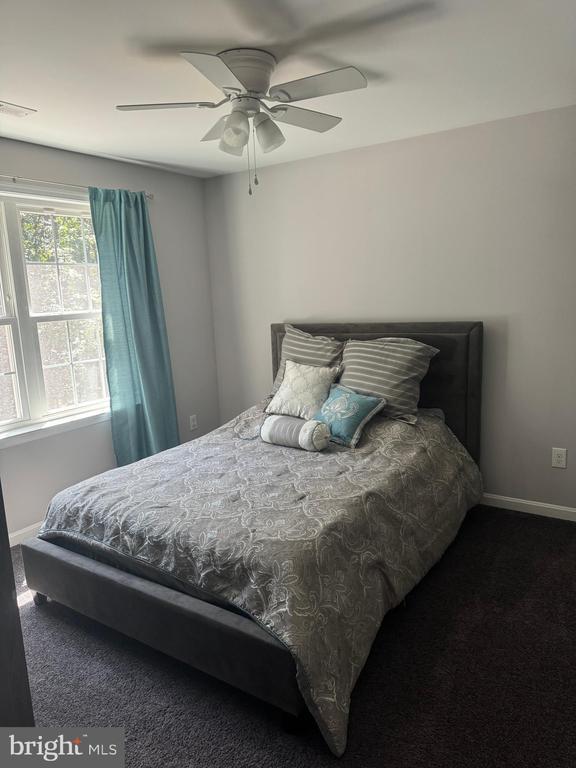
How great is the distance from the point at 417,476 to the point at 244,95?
6.20 ft

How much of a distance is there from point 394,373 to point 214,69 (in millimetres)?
1862

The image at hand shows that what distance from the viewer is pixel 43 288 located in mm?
3348

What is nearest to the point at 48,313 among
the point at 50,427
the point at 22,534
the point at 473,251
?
the point at 50,427

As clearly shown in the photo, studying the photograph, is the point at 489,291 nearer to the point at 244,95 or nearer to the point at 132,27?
the point at 244,95

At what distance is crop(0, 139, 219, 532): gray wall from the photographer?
3.18m

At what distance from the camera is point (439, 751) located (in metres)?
1.68

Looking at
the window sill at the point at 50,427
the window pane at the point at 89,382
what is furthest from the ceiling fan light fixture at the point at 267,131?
the window sill at the point at 50,427

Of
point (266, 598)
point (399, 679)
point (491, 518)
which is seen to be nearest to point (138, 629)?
point (266, 598)

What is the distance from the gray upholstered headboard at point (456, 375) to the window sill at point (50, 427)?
2113 mm

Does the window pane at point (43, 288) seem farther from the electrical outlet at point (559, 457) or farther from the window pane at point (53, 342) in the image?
the electrical outlet at point (559, 457)

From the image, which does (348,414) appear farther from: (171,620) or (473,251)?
(171,620)

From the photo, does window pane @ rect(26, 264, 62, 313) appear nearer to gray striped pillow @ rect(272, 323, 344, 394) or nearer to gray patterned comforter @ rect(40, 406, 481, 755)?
gray patterned comforter @ rect(40, 406, 481, 755)

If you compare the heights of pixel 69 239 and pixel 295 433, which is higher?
pixel 69 239

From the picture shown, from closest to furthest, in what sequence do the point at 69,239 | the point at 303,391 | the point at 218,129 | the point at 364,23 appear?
the point at 364,23
the point at 218,129
the point at 303,391
the point at 69,239
